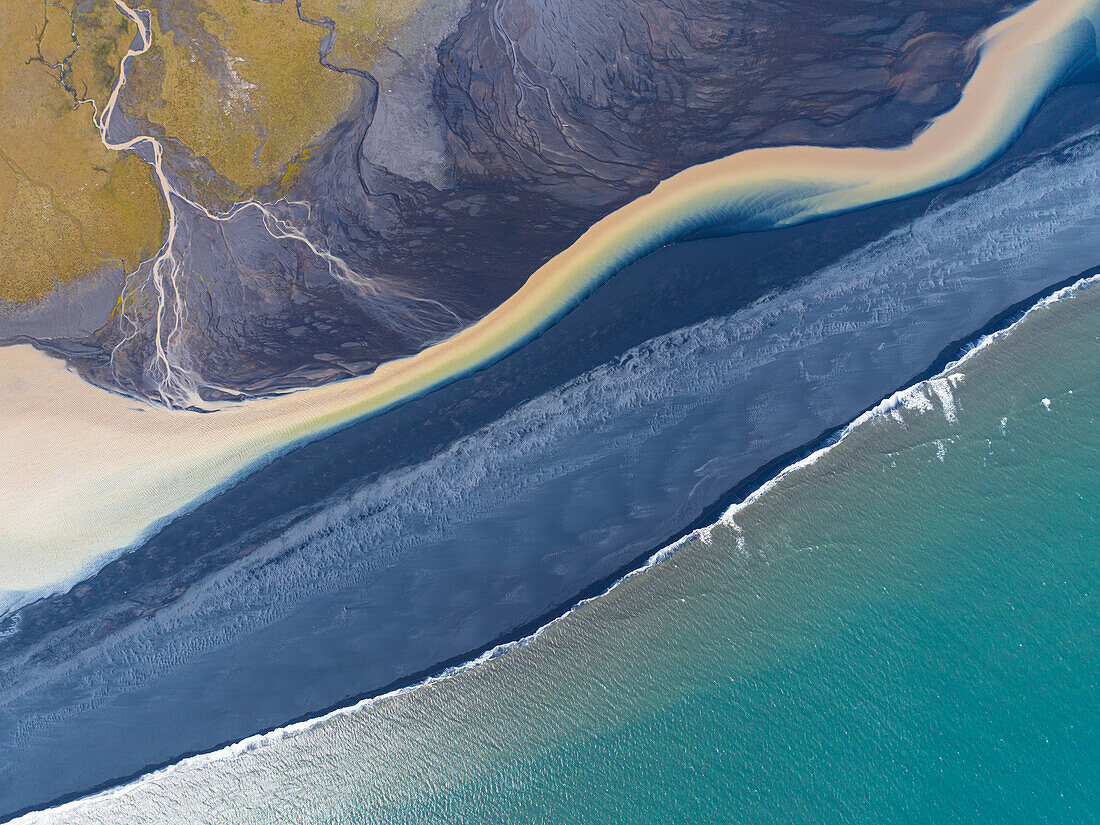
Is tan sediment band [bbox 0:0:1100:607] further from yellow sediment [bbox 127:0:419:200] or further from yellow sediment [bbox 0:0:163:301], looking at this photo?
yellow sediment [bbox 127:0:419:200]

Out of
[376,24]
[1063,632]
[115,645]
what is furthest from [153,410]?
[1063,632]

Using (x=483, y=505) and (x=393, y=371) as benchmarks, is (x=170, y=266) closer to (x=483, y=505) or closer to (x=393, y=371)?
(x=393, y=371)

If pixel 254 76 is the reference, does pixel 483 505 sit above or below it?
below

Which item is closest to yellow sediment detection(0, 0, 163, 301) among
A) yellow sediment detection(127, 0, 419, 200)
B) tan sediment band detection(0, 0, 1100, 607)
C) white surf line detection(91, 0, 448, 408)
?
white surf line detection(91, 0, 448, 408)

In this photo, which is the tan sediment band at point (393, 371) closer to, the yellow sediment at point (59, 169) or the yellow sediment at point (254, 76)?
the yellow sediment at point (59, 169)

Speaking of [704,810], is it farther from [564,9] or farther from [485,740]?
[564,9]

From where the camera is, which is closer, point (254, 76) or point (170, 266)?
point (254, 76)

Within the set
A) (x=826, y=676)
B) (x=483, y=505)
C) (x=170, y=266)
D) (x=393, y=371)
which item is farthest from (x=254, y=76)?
(x=826, y=676)
